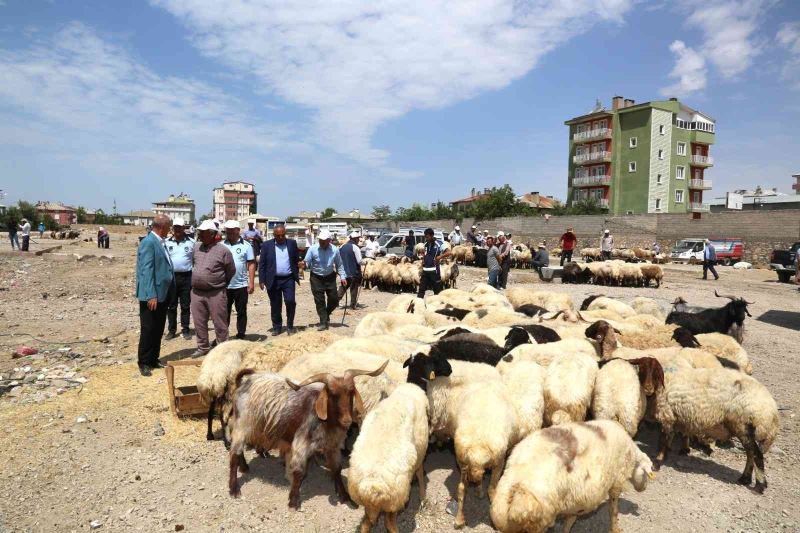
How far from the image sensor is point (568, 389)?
4.68 meters

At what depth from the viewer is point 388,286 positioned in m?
17.0

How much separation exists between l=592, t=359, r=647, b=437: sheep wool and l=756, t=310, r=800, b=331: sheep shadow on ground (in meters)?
8.85

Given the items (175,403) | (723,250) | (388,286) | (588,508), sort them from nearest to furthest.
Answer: (588,508)
(175,403)
(388,286)
(723,250)

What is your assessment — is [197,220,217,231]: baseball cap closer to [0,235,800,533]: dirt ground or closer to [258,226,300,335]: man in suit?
[258,226,300,335]: man in suit

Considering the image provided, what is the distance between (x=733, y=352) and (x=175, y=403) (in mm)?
7046

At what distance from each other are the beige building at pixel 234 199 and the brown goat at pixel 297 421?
499ft

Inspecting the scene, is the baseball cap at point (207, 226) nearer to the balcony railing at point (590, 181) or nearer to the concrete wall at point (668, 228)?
the concrete wall at point (668, 228)

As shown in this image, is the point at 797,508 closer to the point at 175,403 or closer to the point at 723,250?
the point at 175,403

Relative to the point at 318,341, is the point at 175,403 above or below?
below

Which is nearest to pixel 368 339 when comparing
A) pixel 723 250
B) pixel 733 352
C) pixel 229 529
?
pixel 229 529

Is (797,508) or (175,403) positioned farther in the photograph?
(175,403)

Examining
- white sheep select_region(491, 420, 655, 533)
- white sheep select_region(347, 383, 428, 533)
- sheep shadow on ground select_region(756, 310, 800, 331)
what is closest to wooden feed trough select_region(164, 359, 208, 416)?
white sheep select_region(347, 383, 428, 533)

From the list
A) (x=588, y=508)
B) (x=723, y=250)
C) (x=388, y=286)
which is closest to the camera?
(x=588, y=508)

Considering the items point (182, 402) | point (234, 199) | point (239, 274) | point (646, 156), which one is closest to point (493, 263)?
point (239, 274)
